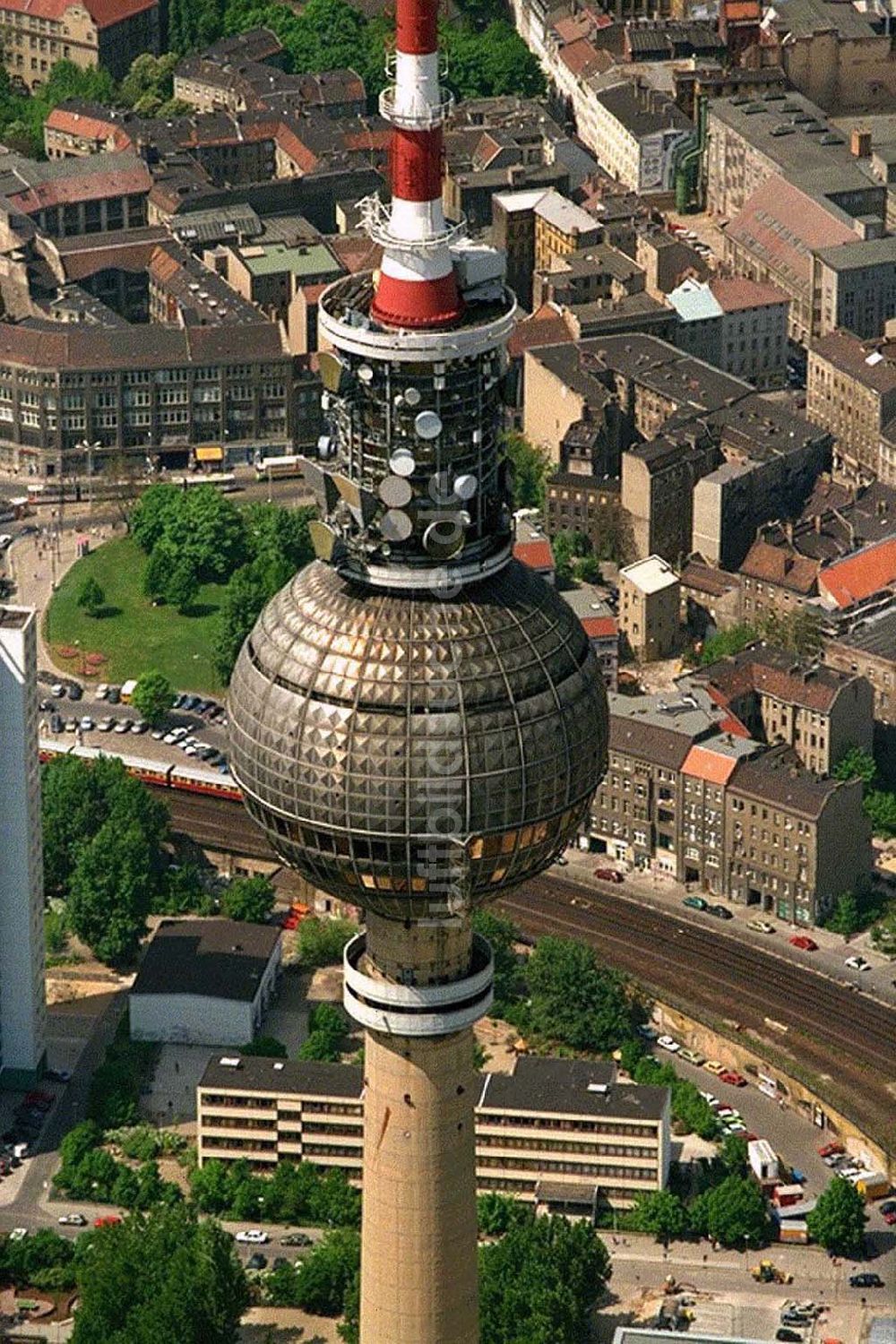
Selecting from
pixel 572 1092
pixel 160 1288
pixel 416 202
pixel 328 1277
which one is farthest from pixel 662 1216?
pixel 416 202

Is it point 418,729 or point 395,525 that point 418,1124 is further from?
point 395,525

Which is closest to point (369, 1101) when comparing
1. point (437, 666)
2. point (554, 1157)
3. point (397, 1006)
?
point (397, 1006)

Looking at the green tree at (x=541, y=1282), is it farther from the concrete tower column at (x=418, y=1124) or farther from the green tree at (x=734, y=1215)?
the concrete tower column at (x=418, y=1124)

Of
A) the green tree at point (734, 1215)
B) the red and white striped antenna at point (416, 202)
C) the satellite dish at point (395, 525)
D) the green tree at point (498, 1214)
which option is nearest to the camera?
the red and white striped antenna at point (416, 202)

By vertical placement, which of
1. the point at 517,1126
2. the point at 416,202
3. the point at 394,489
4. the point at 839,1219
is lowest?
the point at 839,1219

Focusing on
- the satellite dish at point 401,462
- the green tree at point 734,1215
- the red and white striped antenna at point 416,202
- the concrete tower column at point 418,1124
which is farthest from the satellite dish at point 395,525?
the green tree at point 734,1215

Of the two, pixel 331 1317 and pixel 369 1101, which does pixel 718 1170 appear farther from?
pixel 369 1101

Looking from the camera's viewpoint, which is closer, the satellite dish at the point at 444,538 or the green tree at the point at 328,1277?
the satellite dish at the point at 444,538
